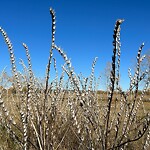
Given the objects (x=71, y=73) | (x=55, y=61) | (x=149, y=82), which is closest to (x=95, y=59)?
(x=55, y=61)

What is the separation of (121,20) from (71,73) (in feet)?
1.66

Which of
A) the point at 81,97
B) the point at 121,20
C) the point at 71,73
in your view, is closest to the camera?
the point at 121,20

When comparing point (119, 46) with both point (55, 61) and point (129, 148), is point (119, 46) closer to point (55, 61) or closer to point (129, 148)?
point (55, 61)

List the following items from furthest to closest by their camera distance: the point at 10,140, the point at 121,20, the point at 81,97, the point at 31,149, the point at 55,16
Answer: the point at 10,140
the point at 31,149
the point at 81,97
the point at 55,16
the point at 121,20

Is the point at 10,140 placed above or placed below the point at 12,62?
below

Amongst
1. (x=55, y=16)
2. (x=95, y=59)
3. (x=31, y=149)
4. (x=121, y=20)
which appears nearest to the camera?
(x=121, y=20)

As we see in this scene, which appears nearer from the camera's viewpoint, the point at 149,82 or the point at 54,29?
the point at 54,29

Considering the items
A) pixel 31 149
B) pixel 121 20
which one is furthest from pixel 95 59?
pixel 31 149

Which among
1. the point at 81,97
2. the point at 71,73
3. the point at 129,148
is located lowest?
the point at 129,148

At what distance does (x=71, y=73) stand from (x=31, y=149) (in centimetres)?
269

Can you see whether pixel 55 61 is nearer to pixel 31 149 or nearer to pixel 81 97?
pixel 81 97

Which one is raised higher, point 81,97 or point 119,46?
point 119,46

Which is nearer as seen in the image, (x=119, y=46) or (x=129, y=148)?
(x=119, y=46)

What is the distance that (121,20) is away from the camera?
1138 mm
